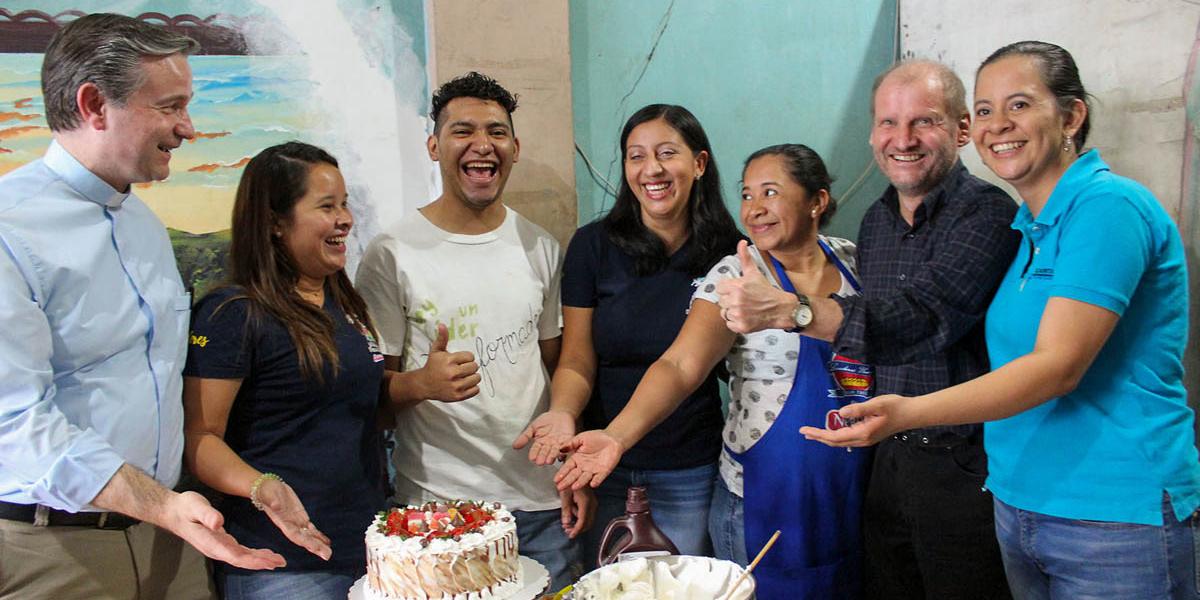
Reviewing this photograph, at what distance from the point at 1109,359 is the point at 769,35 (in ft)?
6.67

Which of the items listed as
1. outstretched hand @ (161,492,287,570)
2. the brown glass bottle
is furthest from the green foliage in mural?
the brown glass bottle

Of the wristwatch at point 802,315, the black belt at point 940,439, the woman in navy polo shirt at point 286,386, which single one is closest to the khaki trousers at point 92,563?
the woman in navy polo shirt at point 286,386

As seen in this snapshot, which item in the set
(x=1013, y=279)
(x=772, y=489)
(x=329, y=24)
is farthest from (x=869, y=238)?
(x=329, y=24)

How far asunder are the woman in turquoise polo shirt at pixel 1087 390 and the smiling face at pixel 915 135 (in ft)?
1.15

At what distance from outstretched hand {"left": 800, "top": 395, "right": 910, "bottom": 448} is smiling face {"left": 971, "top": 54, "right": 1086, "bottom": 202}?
0.55 m

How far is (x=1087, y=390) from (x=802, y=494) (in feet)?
2.31

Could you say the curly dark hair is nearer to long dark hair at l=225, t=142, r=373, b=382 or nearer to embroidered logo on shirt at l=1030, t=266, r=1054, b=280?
long dark hair at l=225, t=142, r=373, b=382

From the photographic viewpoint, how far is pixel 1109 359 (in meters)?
1.75

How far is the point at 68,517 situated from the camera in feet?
5.85

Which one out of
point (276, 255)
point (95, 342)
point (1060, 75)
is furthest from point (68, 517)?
point (1060, 75)

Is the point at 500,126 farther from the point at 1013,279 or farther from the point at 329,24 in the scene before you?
the point at 1013,279

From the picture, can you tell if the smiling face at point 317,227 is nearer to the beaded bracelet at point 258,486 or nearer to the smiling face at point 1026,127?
the beaded bracelet at point 258,486

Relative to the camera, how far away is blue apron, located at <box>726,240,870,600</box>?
→ 2.24m

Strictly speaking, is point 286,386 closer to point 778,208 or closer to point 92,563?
point 92,563
